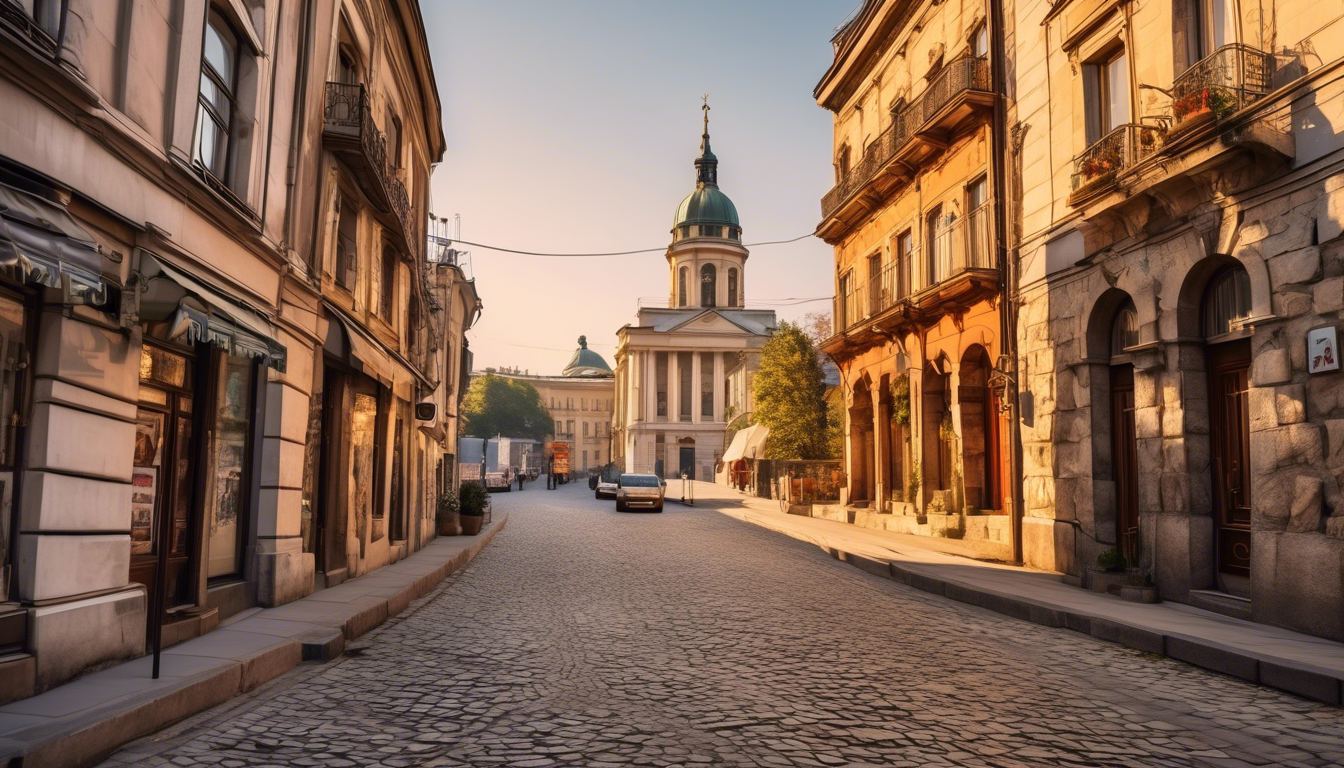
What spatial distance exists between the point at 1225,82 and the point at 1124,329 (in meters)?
3.71

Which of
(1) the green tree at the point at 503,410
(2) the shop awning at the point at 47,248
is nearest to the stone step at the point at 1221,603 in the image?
Answer: (2) the shop awning at the point at 47,248

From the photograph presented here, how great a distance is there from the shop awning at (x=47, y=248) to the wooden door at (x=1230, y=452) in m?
10.6

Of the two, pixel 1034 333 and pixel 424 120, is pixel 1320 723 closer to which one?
pixel 1034 333

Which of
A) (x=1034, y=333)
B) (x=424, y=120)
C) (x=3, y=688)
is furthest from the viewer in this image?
(x=424, y=120)

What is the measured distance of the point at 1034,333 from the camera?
14.9 meters

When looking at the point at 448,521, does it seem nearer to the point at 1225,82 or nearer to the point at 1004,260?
the point at 1004,260

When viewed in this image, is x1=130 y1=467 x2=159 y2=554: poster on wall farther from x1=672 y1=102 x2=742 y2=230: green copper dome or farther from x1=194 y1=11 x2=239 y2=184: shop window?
x1=672 y1=102 x2=742 y2=230: green copper dome

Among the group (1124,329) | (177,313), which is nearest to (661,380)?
(1124,329)

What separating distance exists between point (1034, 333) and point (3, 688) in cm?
1339

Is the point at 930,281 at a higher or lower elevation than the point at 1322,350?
higher

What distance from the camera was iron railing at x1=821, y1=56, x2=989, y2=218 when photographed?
17828 mm

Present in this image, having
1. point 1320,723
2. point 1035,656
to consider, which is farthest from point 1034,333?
point 1320,723

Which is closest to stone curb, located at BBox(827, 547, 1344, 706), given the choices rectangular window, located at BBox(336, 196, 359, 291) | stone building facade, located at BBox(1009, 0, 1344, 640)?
stone building facade, located at BBox(1009, 0, 1344, 640)

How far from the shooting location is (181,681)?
6.11m
